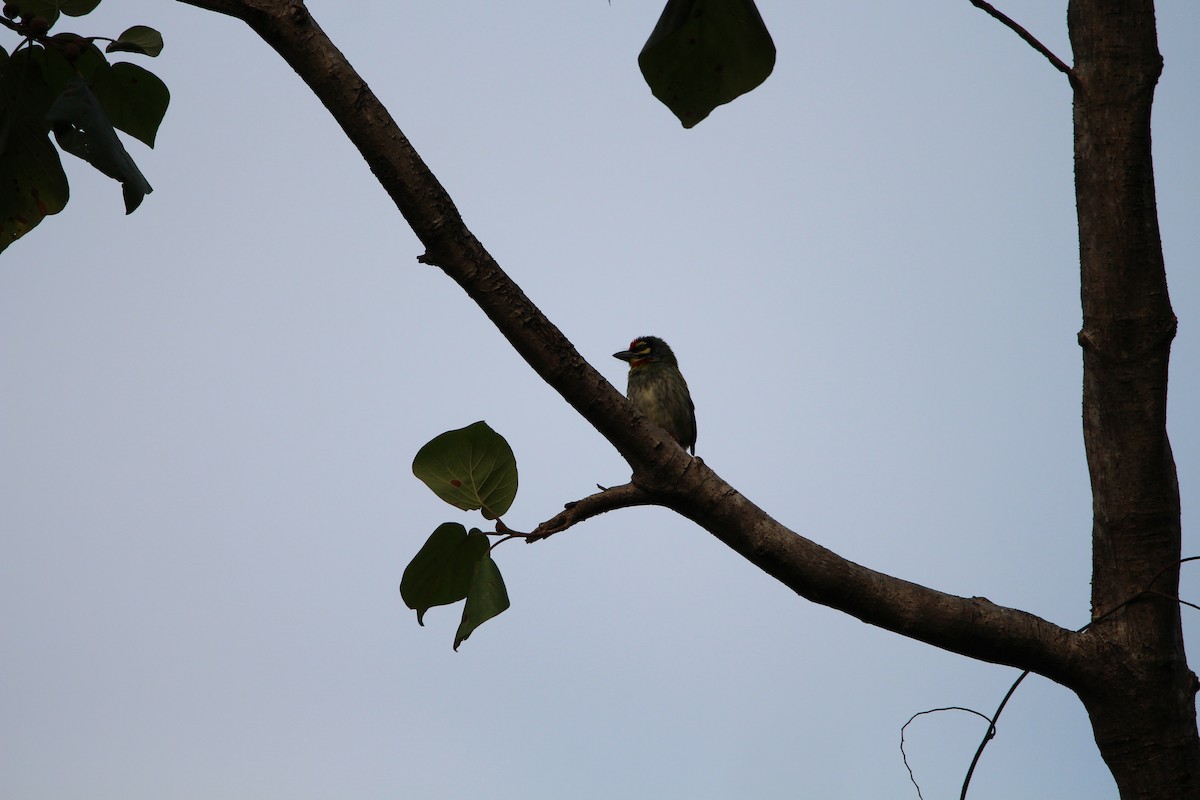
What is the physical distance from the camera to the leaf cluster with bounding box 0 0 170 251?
200 cm

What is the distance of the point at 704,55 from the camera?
202 cm

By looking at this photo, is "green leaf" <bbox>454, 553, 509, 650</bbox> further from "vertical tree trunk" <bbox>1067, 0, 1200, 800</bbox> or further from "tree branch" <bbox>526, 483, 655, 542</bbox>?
"vertical tree trunk" <bbox>1067, 0, 1200, 800</bbox>

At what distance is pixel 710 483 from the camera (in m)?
2.35

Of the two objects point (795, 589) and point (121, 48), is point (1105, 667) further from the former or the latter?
point (121, 48)

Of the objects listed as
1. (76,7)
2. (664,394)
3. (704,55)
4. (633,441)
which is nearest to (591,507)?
(633,441)

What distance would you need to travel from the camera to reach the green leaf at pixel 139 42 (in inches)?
88.8

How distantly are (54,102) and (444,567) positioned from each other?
129 centimetres

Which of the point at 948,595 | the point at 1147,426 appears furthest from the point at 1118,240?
the point at 948,595

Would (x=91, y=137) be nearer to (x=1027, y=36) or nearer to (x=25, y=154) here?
(x=25, y=154)

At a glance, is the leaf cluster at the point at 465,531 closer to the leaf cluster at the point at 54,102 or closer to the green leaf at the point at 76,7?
the leaf cluster at the point at 54,102

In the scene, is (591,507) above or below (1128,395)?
below

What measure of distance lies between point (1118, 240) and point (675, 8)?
117 cm

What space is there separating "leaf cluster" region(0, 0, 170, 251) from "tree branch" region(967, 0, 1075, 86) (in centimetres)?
177

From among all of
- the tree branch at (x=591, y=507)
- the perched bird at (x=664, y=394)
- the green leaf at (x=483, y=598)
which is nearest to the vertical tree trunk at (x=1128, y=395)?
the tree branch at (x=591, y=507)
